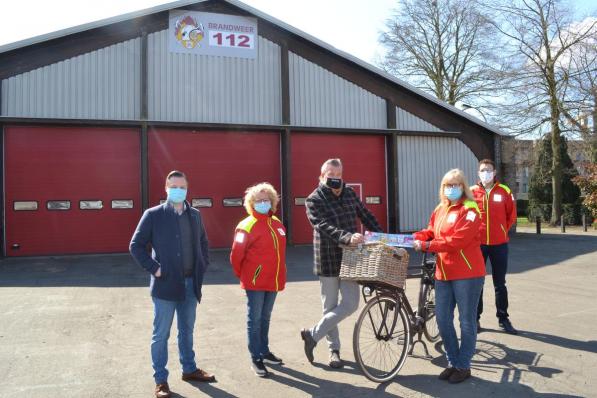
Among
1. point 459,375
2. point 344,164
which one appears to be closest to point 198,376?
point 459,375

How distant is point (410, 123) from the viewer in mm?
17703

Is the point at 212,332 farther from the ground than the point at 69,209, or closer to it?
closer to it

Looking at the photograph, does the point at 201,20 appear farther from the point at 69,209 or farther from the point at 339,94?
the point at 69,209

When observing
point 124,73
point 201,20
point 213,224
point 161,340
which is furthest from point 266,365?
point 201,20

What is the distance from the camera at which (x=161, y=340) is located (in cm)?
441

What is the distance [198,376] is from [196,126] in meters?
11.2

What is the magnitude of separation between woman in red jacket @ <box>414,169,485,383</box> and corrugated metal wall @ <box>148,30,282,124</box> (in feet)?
37.7

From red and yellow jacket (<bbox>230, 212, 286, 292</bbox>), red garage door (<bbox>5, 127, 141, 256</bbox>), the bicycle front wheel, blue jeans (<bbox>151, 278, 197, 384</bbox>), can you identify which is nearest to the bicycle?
the bicycle front wheel

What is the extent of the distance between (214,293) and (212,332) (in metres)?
2.53

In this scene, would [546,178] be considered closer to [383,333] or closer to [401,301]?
[401,301]

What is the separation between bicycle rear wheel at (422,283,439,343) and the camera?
17.9ft

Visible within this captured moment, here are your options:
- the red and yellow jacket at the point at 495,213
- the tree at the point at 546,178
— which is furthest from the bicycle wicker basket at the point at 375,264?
the tree at the point at 546,178

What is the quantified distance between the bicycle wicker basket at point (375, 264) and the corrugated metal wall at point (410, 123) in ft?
44.2

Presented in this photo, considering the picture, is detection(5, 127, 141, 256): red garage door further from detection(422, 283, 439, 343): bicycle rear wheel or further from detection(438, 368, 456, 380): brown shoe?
detection(438, 368, 456, 380): brown shoe
